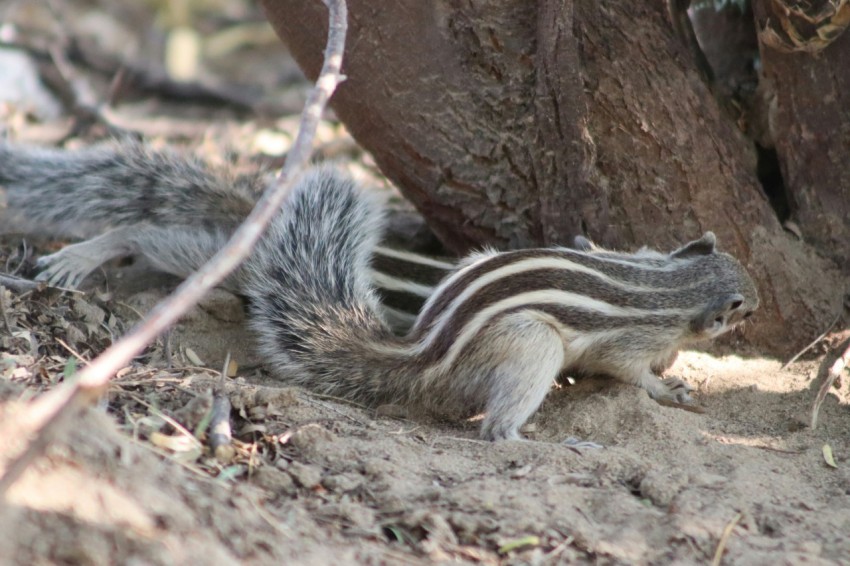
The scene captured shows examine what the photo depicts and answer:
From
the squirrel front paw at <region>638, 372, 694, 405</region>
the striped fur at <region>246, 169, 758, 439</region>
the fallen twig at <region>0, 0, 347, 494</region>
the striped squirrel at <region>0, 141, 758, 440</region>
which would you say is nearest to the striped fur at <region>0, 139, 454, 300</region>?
the striped squirrel at <region>0, 141, 758, 440</region>

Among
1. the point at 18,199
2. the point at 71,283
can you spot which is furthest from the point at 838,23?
the point at 18,199

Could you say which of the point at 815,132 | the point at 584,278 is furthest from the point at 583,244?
the point at 815,132

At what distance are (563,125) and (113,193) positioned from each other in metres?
2.39

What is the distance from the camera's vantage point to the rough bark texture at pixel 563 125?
13.9 ft

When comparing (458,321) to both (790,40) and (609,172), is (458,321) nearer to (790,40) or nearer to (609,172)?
(609,172)

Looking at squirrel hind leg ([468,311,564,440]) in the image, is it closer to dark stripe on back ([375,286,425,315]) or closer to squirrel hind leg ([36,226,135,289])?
dark stripe on back ([375,286,425,315])

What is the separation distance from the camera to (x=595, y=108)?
4.29 meters

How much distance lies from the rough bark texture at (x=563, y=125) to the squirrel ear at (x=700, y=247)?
0.87ft

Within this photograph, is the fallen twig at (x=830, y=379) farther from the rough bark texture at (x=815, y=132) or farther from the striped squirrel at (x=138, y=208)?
the striped squirrel at (x=138, y=208)

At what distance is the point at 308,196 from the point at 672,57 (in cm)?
188

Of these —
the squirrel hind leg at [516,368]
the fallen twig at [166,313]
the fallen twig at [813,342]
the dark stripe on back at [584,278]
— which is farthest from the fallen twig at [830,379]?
the fallen twig at [166,313]

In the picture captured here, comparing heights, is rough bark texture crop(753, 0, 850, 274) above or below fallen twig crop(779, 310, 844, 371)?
above

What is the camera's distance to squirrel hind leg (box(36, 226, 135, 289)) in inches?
181

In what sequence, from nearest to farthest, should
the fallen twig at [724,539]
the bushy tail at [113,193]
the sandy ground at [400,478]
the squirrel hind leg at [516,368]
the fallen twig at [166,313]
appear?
the fallen twig at [166,313]
the sandy ground at [400,478]
the fallen twig at [724,539]
the squirrel hind leg at [516,368]
the bushy tail at [113,193]
